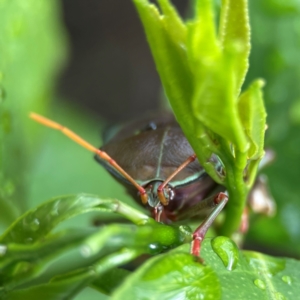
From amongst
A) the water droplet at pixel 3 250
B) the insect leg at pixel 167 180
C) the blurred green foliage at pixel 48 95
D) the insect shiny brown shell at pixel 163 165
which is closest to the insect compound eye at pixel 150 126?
the insect shiny brown shell at pixel 163 165

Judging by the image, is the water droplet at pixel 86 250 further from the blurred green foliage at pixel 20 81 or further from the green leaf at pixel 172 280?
the blurred green foliage at pixel 20 81

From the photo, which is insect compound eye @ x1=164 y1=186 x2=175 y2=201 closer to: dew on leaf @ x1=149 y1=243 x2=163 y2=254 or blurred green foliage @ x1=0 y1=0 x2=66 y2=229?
dew on leaf @ x1=149 y1=243 x2=163 y2=254

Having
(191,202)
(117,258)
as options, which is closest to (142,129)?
(191,202)

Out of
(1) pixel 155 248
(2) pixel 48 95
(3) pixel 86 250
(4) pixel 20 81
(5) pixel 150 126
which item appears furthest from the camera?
(2) pixel 48 95

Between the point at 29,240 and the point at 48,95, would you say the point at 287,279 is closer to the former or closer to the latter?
the point at 29,240

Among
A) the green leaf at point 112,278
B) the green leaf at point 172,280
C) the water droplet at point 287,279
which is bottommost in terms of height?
the water droplet at point 287,279

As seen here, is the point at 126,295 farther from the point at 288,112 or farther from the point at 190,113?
the point at 288,112

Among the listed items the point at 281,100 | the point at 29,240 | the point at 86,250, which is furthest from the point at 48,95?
the point at 86,250

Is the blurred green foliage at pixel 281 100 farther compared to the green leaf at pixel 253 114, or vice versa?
the blurred green foliage at pixel 281 100
